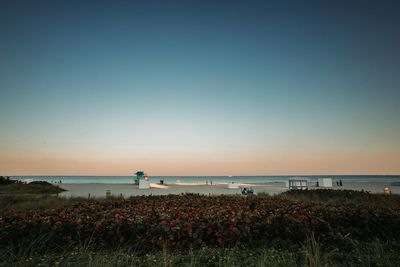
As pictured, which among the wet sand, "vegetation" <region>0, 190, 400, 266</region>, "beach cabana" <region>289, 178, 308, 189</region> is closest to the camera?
"vegetation" <region>0, 190, 400, 266</region>

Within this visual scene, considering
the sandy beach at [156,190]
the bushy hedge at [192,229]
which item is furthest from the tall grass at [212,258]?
the sandy beach at [156,190]

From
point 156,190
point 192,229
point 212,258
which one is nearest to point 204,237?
point 192,229

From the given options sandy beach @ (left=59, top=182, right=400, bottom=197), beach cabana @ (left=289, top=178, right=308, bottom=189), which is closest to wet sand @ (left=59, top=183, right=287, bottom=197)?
sandy beach @ (left=59, top=182, right=400, bottom=197)

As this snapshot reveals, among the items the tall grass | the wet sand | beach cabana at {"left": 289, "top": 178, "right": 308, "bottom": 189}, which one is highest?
beach cabana at {"left": 289, "top": 178, "right": 308, "bottom": 189}

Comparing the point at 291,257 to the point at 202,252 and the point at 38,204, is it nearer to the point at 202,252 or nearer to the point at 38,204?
the point at 202,252

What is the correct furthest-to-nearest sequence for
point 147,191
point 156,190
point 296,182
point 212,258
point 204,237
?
point 296,182 → point 156,190 → point 147,191 → point 204,237 → point 212,258

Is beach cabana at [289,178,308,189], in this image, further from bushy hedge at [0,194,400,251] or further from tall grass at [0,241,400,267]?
tall grass at [0,241,400,267]

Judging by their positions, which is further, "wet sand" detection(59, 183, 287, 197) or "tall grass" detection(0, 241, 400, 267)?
"wet sand" detection(59, 183, 287, 197)

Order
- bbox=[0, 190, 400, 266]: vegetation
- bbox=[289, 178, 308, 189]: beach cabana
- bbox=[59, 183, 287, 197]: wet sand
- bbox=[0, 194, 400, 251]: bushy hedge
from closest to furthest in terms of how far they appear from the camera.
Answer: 1. bbox=[0, 190, 400, 266]: vegetation
2. bbox=[0, 194, 400, 251]: bushy hedge
3. bbox=[59, 183, 287, 197]: wet sand
4. bbox=[289, 178, 308, 189]: beach cabana

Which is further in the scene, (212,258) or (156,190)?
(156,190)

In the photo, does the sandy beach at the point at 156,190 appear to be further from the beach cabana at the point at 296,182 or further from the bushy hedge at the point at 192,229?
the bushy hedge at the point at 192,229

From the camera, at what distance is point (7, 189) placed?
19.2 m

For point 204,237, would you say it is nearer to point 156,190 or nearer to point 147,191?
point 147,191

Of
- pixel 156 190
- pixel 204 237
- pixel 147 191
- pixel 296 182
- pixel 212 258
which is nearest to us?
pixel 212 258
